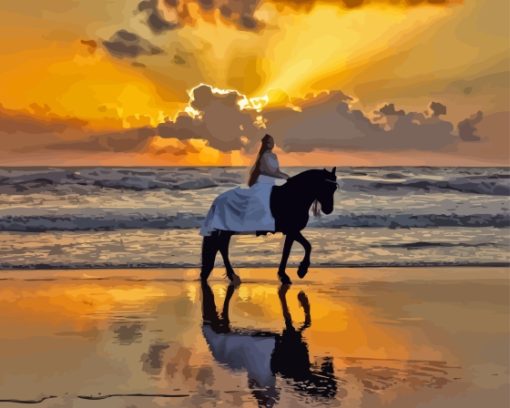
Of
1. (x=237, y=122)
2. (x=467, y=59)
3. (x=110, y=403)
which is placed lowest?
(x=110, y=403)

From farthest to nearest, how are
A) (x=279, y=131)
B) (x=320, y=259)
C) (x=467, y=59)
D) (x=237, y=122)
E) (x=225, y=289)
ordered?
(x=279, y=131)
(x=467, y=59)
(x=237, y=122)
(x=320, y=259)
(x=225, y=289)

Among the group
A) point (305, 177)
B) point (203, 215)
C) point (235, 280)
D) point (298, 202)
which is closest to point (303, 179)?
point (305, 177)

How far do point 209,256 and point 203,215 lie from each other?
475 inches

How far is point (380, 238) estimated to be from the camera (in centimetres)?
1748

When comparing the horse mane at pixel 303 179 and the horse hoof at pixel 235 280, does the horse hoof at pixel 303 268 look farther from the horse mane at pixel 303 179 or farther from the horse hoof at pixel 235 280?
the horse mane at pixel 303 179

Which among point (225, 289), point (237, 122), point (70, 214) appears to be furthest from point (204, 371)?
point (70, 214)

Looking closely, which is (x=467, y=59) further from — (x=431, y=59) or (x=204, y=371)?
(x=204, y=371)

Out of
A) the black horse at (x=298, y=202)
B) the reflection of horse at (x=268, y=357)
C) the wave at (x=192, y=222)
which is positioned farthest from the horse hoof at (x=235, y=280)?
the wave at (x=192, y=222)

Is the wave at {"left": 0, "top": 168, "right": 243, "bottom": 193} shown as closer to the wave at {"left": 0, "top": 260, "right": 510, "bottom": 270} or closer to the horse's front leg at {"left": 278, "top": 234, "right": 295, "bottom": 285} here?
the wave at {"left": 0, "top": 260, "right": 510, "bottom": 270}

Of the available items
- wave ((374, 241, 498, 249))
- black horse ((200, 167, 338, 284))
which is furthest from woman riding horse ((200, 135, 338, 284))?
wave ((374, 241, 498, 249))

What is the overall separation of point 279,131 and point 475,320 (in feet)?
67.7

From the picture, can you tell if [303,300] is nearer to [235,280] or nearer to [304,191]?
[235,280]

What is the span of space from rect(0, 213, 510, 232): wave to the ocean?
36mm

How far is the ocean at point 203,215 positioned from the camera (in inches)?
570
